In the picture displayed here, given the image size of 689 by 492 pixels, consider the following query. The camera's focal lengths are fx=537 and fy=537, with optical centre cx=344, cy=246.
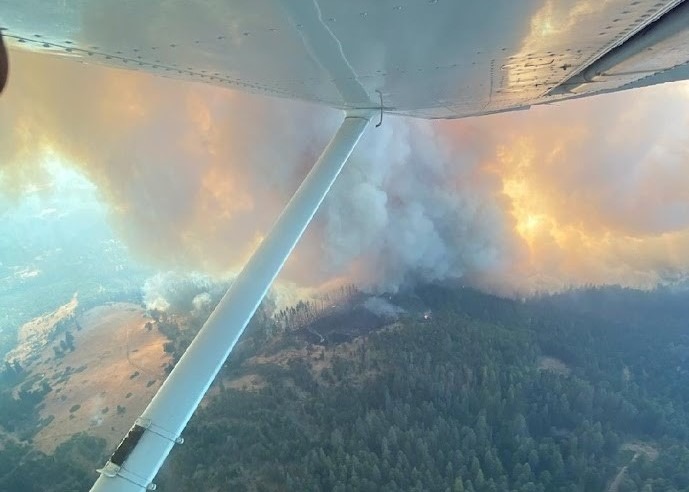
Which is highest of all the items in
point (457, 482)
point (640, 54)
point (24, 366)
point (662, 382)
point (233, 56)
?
point (662, 382)

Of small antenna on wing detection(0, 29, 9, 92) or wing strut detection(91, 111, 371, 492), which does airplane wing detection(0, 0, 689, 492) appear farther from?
small antenna on wing detection(0, 29, 9, 92)

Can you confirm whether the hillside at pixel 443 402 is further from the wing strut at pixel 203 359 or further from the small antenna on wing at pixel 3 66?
the small antenna on wing at pixel 3 66

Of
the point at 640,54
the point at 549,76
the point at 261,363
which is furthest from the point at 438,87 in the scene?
the point at 261,363

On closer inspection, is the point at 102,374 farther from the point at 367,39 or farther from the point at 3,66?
the point at 3,66

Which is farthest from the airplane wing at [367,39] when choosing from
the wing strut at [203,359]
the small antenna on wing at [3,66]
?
the wing strut at [203,359]

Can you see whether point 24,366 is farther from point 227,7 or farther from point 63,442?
point 227,7

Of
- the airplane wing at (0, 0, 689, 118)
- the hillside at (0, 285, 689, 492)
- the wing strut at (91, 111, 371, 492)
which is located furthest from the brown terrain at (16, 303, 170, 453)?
the airplane wing at (0, 0, 689, 118)
